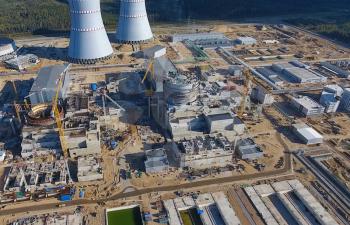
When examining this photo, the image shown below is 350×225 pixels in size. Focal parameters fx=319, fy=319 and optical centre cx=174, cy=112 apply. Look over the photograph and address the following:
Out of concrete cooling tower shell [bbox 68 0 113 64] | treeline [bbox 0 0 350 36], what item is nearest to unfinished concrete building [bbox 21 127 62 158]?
concrete cooling tower shell [bbox 68 0 113 64]

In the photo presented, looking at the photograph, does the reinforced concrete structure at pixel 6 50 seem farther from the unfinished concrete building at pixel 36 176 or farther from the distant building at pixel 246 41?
the distant building at pixel 246 41

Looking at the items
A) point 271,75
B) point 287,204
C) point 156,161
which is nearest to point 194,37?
point 271,75

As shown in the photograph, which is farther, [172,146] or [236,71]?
[236,71]

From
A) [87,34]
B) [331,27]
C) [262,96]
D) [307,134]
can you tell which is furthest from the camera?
[331,27]

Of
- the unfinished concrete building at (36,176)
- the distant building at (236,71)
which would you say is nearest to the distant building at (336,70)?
the distant building at (236,71)

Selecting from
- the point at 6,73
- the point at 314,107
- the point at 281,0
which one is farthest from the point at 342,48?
the point at 6,73

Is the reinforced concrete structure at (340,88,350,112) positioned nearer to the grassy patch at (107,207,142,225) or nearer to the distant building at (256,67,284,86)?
the distant building at (256,67,284,86)

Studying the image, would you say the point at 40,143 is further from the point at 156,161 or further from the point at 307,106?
the point at 307,106
